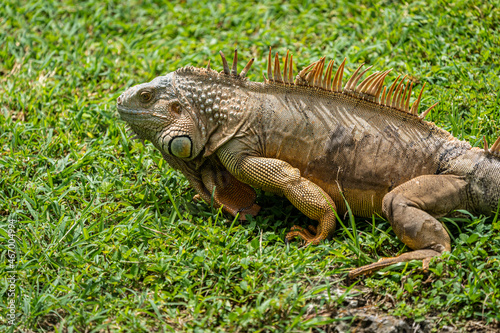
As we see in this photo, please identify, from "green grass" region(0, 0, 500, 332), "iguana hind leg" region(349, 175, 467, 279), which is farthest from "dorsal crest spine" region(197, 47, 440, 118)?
"green grass" region(0, 0, 500, 332)

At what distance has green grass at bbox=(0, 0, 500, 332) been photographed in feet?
14.5

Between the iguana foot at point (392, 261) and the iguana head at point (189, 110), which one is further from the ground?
the iguana head at point (189, 110)

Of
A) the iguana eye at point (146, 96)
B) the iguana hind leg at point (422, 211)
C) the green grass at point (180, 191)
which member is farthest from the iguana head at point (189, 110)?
the iguana hind leg at point (422, 211)

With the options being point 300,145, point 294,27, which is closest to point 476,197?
point 300,145

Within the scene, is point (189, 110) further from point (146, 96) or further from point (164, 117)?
point (146, 96)

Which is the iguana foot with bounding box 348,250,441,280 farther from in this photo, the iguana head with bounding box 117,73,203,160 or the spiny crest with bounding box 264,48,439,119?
the iguana head with bounding box 117,73,203,160

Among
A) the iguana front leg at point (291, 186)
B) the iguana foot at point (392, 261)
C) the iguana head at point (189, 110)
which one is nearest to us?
the iguana foot at point (392, 261)

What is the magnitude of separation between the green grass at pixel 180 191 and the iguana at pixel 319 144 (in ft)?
0.95

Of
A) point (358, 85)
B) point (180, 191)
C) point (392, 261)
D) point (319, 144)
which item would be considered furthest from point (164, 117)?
point (392, 261)

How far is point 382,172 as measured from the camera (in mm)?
4949

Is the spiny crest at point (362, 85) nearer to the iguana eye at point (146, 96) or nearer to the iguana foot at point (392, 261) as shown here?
the iguana eye at point (146, 96)

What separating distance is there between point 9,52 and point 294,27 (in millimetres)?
4365

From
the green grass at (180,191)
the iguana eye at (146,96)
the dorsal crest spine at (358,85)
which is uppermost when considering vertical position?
the dorsal crest spine at (358,85)

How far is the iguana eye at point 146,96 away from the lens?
17.4ft
